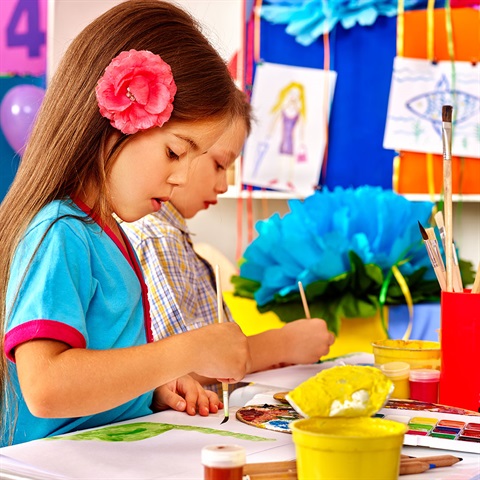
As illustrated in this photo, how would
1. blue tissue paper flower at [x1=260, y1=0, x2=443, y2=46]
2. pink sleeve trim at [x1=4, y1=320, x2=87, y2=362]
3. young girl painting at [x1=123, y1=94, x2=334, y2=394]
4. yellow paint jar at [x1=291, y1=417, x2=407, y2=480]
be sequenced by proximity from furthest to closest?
1. blue tissue paper flower at [x1=260, y1=0, x2=443, y2=46]
2. young girl painting at [x1=123, y1=94, x2=334, y2=394]
3. pink sleeve trim at [x1=4, y1=320, x2=87, y2=362]
4. yellow paint jar at [x1=291, y1=417, x2=407, y2=480]

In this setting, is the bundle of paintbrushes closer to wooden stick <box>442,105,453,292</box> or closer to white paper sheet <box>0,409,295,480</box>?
wooden stick <box>442,105,453,292</box>

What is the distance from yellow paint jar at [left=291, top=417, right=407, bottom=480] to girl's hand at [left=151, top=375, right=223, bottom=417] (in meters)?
0.37

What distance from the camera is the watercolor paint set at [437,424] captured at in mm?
729

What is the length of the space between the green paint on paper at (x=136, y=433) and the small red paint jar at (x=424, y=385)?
0.29 metres

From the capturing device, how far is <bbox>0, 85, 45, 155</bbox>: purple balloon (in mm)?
2281

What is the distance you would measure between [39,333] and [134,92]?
0.93 feet

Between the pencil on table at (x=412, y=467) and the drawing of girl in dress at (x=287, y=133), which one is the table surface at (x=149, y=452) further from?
the drawing of girl in dress at (x=287, y=133)

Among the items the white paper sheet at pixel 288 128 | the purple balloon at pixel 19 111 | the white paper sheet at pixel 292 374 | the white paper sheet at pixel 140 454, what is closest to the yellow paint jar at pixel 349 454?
the white paper sheet at pixel 140 454

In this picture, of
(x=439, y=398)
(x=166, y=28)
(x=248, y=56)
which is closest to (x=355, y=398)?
(x=439, y=398)

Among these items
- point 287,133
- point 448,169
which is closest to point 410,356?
point 448,169

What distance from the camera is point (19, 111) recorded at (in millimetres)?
2279

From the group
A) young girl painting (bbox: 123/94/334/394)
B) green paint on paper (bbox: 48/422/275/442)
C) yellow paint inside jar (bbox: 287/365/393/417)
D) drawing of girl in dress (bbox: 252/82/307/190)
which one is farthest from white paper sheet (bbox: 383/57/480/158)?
yellow paint inside jar (bbox: 287/365/393/417)

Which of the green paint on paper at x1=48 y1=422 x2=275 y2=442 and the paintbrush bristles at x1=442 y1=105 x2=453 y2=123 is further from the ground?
the paintbrush bristles at x1=442 y1=105 x2=453 y2=123

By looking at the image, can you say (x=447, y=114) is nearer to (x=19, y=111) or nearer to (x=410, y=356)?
(x=410, y=356)
